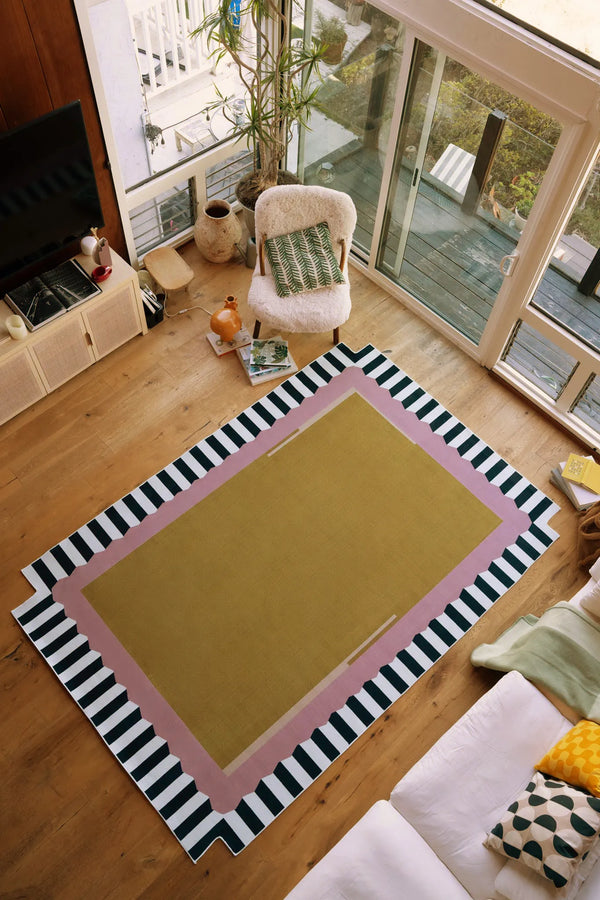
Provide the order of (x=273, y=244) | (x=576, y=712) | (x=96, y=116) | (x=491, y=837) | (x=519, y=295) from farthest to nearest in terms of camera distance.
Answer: (x=273, y=244)
(x=519, y=295)
(x=96, y=116)
(x=576, y=712)
(x=491, y=837)

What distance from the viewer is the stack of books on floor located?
4742 mm

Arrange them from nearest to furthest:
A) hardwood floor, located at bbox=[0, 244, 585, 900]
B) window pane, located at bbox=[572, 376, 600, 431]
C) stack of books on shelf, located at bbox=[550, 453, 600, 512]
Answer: hardwood floor, located at bbox=[0, 244, 585, 900] → stack of books on shelf, located at bbox=[550, 453, 600, 512] → window pane, located at bbox=[572, 376, 600, 431]

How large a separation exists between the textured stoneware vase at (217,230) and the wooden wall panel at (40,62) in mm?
1067

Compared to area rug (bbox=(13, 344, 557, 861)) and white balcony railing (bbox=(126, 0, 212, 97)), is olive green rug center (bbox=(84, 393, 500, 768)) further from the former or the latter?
white balcony railing (bbox=(126, 0, 212, 97))

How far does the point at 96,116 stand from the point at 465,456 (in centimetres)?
279

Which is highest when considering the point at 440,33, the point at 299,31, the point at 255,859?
the point at 440,33

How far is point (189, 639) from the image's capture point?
388cm

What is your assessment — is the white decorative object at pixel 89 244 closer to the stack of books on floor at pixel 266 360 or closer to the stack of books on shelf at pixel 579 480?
the stack of books on floor at pixel 266 360

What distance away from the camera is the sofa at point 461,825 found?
2943 millimetres

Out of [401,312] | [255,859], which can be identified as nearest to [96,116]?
[401,312]

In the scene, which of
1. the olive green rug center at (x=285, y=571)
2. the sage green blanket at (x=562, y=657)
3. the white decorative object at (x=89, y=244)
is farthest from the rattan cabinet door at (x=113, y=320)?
the sage green blanket at (x=562, y=657)

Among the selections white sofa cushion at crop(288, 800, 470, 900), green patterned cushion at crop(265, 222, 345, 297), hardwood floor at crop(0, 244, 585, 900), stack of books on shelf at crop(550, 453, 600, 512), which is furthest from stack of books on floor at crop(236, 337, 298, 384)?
white sofa cushion at crop(288, 800, 470, 900)

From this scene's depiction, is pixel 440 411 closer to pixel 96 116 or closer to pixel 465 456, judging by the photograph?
pixel 465 456

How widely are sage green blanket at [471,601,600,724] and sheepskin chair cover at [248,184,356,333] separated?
2074 mm
